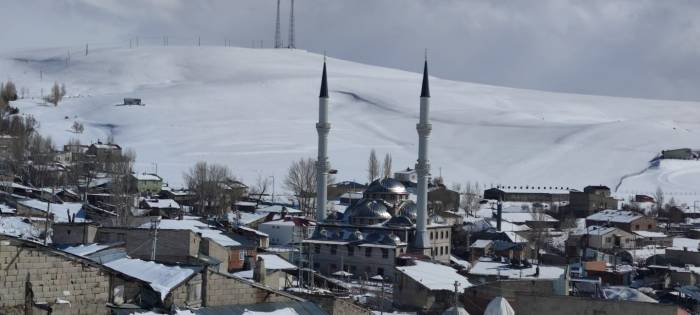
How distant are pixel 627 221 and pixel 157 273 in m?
47.9

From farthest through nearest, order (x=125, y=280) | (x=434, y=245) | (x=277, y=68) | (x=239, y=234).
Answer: (x=277, y=68) → (x=434, y=245) → (x=239, y=234) → (x=125, y=280)

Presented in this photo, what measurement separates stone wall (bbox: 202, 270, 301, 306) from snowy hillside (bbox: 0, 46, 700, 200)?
72378 millimetres

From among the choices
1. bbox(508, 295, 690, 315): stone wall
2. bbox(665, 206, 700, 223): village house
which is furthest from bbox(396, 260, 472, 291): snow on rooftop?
bbox(665, 206, 700, 223): village house

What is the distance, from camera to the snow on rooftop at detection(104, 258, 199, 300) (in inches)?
442

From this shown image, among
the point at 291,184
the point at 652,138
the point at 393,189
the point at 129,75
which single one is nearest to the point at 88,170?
the point at 291,184

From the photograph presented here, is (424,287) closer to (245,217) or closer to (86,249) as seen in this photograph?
(86,249)

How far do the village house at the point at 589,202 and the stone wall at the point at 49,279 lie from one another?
2409 inches

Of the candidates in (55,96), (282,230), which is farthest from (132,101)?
(282,230)

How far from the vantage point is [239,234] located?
37.1 metres

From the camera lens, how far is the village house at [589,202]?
70250 millimetres

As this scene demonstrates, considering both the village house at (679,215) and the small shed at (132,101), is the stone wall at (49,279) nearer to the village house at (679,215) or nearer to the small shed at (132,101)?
the village house at (679,215)

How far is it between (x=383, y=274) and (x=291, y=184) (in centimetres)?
3757

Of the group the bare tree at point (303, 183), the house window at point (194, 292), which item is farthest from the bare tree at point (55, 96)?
the house window at point (194, 292)

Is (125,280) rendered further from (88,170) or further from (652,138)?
(652,138)
